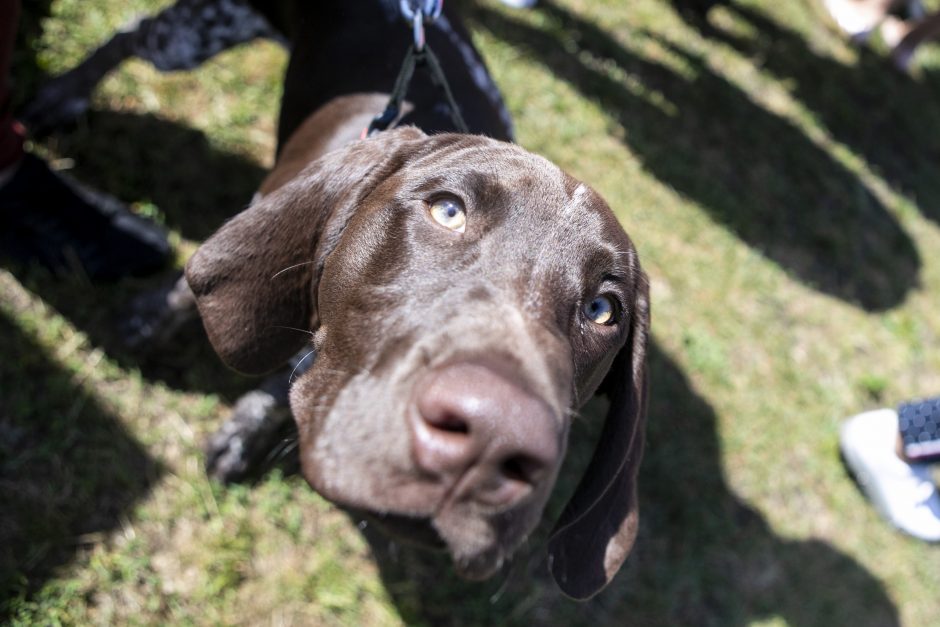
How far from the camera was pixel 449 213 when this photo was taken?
204cm

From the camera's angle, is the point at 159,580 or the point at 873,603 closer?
the point at 159,580

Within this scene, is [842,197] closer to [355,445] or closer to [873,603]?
[873,603]

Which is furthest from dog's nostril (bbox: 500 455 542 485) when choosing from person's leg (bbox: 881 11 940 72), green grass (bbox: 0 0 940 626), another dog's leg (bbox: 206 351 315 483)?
person's leg (bbox: 881 11 940 72)

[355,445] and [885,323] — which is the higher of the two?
[355,445]

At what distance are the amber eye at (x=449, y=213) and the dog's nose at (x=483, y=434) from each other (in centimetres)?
66

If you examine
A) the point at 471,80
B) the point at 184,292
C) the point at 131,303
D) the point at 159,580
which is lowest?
the point at 159,580

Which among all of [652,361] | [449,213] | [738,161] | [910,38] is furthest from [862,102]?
[449,213]

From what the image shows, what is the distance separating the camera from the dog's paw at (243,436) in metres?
3.00

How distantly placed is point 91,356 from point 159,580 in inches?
38.8

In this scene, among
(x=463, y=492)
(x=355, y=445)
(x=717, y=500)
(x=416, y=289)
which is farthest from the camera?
(x=717, y=500)

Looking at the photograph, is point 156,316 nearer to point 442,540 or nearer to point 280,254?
point 280,254

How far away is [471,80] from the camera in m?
3.40

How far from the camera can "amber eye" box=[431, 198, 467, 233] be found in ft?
6.63

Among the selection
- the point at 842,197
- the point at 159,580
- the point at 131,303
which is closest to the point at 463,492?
the point at 159,580
